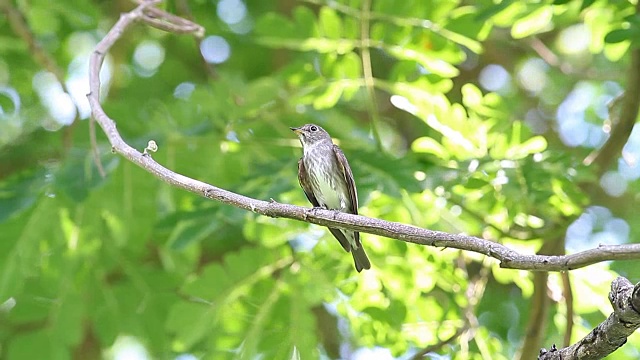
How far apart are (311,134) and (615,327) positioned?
322 centimetres

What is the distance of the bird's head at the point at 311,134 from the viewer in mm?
5442

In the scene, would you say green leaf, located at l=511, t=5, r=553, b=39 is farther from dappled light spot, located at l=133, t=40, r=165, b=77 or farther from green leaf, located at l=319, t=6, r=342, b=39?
dappled light spot, located at l=133, t=40, r=165, b=77

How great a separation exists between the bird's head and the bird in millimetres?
42

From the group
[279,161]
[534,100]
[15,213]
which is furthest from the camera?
[534,100]

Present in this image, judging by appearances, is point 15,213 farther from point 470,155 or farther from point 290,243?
point 470,155

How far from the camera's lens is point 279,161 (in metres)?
5.24

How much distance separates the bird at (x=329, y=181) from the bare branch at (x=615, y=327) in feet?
7.75

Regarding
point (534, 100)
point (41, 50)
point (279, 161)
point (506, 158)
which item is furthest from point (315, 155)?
point (534, 100)

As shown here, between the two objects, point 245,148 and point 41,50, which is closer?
point 245,148

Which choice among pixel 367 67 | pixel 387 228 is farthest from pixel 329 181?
pixel 387 228

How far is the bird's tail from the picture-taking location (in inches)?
201

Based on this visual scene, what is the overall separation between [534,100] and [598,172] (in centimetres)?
302

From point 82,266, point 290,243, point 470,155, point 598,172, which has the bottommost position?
point 82,266

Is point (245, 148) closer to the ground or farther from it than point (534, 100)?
closer to the ground
